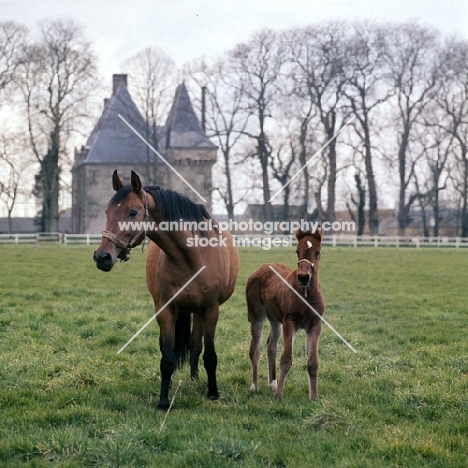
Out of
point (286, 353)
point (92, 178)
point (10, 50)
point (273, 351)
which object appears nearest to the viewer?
point (286, 353)

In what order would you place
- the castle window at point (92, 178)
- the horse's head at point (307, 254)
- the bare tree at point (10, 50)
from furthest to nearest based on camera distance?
the castle window at point (92, 178) → the bare tree at point (10, 50) → the horse's head at point (307, 254)

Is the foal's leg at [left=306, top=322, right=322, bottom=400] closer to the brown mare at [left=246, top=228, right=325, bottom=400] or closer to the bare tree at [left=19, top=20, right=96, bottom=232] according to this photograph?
the brown mare at [left=246, top=228, right=325, bottom=400]

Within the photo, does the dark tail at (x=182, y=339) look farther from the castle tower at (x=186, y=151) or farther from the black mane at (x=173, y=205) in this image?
the castle tower at (x=186, y=151)

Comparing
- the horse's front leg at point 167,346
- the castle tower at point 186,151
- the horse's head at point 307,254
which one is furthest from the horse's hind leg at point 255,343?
the castle tower at point 186,151

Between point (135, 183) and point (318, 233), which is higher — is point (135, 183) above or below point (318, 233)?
above

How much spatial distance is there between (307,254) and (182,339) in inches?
72.6

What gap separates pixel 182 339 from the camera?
21.9ft

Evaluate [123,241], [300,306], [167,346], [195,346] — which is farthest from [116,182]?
[195,346]

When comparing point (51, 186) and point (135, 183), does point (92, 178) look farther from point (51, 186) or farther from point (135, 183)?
point (135, 183)

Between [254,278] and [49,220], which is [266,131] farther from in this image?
[254,278]

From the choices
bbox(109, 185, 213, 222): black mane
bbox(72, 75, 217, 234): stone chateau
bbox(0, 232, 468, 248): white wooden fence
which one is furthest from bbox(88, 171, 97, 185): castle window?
bbox(109, 185, 213, 222): black mane

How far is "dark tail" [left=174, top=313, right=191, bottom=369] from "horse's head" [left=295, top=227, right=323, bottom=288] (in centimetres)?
163

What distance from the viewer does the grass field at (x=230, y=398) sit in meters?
4.23

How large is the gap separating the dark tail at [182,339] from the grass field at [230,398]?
259mm
